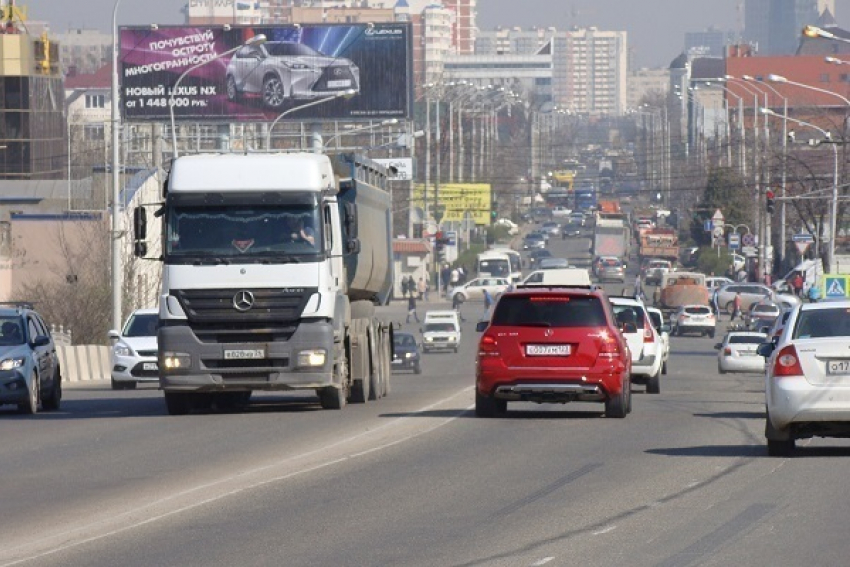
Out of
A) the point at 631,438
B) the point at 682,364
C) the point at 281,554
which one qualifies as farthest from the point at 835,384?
the point at 682,364

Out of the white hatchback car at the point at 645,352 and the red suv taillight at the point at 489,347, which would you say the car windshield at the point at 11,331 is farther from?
the white hatchback car at the point at 645,352

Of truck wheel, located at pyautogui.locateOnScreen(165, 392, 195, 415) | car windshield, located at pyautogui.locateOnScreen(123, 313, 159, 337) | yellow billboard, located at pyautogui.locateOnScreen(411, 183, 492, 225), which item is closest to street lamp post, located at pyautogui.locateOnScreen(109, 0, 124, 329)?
car windshield, located at pyautogui.locateOnScreen(123, 313, 159, 337)

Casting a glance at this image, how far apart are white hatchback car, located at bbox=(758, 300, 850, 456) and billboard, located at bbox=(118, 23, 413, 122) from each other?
5723 centimetres

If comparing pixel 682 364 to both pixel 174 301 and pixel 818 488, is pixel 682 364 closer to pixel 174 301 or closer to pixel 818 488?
pixel 174 301

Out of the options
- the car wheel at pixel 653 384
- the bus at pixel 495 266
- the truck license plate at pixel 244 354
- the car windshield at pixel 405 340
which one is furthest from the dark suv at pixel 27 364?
the bus at pixel 495 266

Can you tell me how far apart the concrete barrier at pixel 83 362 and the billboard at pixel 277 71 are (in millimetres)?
28366

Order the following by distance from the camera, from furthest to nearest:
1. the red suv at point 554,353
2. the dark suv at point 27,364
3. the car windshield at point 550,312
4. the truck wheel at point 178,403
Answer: the dark suv at point 27,364, the truck wheel at point 178,403, the car windshield at point 550,312, the red suv at point 554,353

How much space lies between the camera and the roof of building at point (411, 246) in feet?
345

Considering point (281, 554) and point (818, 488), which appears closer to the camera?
point (281, 554)

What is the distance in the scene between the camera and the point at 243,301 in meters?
24.2

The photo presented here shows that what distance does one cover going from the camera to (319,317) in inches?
969

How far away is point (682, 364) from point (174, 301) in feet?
108

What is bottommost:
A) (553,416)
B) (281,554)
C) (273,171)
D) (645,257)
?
(645,257)

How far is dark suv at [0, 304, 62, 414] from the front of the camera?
26.8 m
